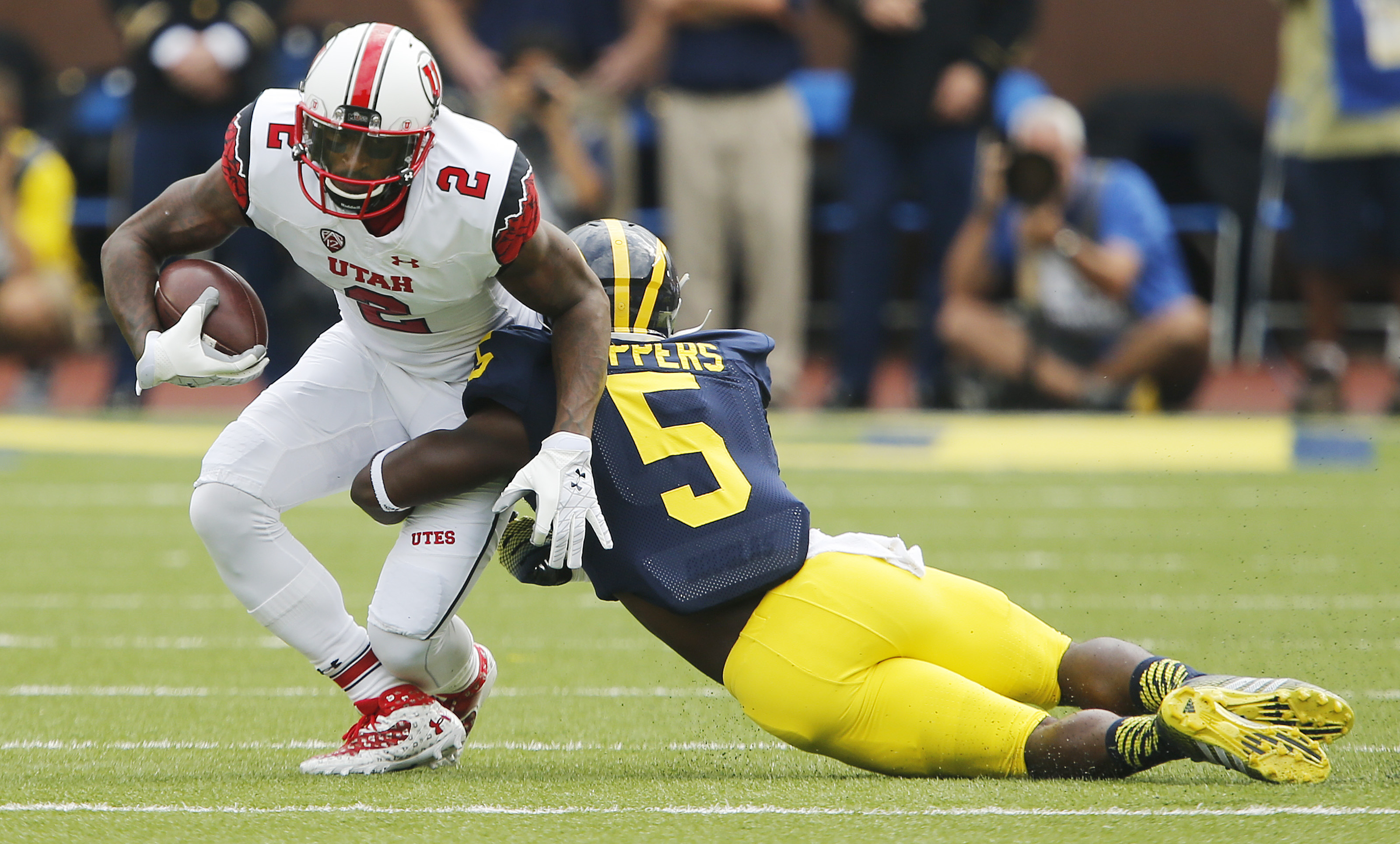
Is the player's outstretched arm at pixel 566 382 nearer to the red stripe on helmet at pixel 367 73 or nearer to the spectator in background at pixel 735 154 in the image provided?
the red stripe on helmet at pixel 367 73

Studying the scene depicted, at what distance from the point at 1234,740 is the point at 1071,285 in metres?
6.14

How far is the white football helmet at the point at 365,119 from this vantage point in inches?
123

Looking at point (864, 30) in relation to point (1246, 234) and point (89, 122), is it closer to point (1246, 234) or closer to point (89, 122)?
point (1246, 234)

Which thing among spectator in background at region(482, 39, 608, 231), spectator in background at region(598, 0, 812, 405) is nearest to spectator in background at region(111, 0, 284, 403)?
spectator in background at region(482, 39, 608, 231)

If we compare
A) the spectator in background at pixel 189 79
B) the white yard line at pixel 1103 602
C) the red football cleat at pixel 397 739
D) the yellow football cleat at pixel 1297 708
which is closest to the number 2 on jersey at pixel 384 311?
the red football cleat at pixel 397 739

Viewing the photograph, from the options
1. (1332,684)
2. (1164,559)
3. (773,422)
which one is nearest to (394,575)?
(1332,684)

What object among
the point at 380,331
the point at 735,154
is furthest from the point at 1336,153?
the point at 380,331

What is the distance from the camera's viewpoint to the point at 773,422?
28.6 feet

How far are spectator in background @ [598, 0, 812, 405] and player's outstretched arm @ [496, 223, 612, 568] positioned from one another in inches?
210

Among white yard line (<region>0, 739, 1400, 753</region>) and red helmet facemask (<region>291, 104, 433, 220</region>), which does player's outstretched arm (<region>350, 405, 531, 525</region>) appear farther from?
white yard line (<region>0, 739, 1400, 753</region>)

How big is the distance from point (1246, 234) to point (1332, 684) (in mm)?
7020

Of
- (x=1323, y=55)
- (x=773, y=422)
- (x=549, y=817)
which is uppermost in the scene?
(x=1323, y=55)

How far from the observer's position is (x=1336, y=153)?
823cm

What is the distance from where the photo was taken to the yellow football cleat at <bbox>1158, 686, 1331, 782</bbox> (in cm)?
277
